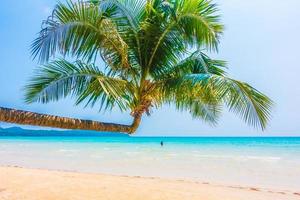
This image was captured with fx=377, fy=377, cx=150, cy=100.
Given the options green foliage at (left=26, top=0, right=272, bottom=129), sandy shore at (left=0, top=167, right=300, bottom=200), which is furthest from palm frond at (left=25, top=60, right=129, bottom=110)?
sandy shore at (left=0, top=167, right=300, bottom=200)

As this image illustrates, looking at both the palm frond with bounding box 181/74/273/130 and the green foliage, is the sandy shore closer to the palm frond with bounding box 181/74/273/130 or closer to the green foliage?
the green foliage

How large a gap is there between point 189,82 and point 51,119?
176cm

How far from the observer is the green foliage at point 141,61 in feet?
13.5

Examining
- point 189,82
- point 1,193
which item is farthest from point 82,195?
point 189,82

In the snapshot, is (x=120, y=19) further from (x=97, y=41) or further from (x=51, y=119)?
(x=51, y=119)

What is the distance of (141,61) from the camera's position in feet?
17.2

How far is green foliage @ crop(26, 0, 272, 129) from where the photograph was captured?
4.13 m

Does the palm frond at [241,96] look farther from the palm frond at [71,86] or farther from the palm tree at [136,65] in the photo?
the palm frond at [71,86]

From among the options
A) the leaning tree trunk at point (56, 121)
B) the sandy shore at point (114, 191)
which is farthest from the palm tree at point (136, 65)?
the sandy shore at point (114, 191)

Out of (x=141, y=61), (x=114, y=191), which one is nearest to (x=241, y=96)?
(x=141, y=61)

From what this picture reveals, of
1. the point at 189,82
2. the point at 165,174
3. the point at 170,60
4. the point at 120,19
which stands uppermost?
the point at 120,19

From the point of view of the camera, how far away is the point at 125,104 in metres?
4.38

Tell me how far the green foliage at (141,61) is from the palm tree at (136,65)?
1 cm

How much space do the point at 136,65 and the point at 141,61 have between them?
0.11 m
